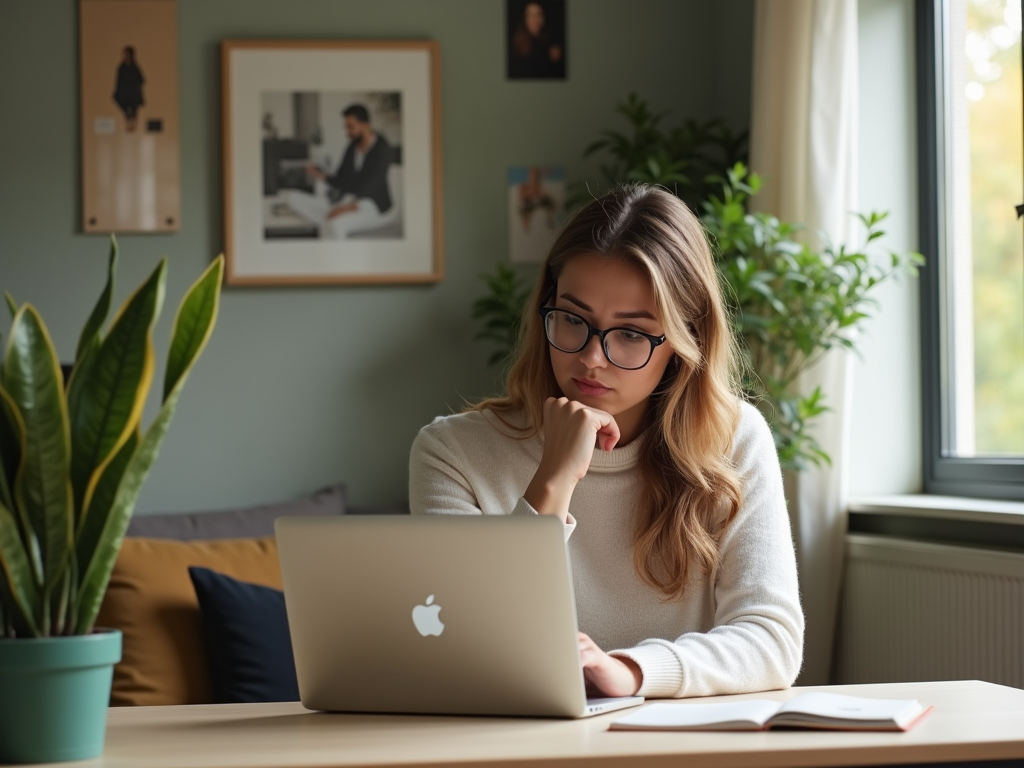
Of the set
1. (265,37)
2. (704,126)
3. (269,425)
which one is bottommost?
(269,425)

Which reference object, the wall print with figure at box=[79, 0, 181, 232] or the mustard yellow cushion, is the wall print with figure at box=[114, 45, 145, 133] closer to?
the wall print with figure at box=[79, 0, 181, 232]

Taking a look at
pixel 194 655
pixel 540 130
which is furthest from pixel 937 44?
pixel 194 655

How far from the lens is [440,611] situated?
1255mm

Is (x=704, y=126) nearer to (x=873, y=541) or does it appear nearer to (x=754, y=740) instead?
(x=873, y=541)

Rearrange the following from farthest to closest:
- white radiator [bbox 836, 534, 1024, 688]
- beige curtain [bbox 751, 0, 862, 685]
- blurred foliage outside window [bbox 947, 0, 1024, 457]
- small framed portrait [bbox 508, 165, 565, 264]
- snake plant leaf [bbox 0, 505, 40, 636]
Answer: small framed portrait [bbox 508, 165, 565, 264]
beige curtain [bbox 751, 0, 862, 685]
blurred foliage outside window [bbox 947, 0, 1024, 457]
white radiator [bbox 836, 534, 1024, 688]
snake plant leaf [bbox 0, 505, 40, 636]

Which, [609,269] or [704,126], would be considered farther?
[704,126]

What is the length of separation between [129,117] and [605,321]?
7.29 feet

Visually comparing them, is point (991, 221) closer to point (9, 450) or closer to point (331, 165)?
point (331, 165)

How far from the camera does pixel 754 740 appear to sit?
1155mm

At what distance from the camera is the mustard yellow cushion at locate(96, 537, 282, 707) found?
100.0 inches

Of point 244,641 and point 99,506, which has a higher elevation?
Result: point 99,506

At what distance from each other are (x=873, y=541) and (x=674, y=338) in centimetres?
132

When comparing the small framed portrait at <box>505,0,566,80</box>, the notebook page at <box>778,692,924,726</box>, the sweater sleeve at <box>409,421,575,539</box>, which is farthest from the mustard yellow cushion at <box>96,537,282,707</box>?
the small framed portrait at <box>505,0,566,80</box>

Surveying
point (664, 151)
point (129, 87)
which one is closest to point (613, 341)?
point (664, 151)
